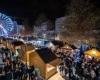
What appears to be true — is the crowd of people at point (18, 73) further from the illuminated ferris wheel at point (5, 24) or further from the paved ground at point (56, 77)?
the illuminated ferris wheel at point (5, 24)

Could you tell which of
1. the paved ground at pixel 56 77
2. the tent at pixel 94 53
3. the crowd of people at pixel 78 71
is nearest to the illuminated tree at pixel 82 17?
the tent at pixel 94 53

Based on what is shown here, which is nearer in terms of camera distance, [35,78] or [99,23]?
[35,78]

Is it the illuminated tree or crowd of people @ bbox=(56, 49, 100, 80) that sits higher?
the illuminated tree

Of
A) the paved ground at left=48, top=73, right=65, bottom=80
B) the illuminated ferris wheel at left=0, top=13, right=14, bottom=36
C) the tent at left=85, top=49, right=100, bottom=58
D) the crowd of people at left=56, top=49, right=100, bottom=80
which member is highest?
the illuminated ferris wheel at left=0, top=13, right=14, bottom=36

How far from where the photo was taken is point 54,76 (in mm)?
13273

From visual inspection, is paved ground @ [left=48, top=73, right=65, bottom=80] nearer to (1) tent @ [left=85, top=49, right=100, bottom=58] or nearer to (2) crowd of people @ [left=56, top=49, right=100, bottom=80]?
(2) crowd of people @ [left=56, top=49, right=100, bottom=80]

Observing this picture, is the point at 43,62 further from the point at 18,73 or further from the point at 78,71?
the point at 78,71

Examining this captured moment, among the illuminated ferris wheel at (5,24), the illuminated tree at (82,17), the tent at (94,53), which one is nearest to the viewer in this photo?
the tent at (94,53)

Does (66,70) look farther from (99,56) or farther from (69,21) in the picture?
(69,21)

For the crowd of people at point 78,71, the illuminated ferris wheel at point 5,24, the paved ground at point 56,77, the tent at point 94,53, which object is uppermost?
the illuminated ferris wheel at point 5,24

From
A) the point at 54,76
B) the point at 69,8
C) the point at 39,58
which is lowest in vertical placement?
the point at 54,76

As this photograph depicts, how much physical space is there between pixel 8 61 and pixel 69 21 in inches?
807

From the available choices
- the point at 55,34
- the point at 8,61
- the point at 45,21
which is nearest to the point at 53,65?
the point at 8,61

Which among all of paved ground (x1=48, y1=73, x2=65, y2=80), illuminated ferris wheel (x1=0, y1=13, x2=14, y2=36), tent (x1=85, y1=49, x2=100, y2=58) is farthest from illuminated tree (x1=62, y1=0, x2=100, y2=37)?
paved ground (x1=48, y1=73, x2=65, y2=80)
